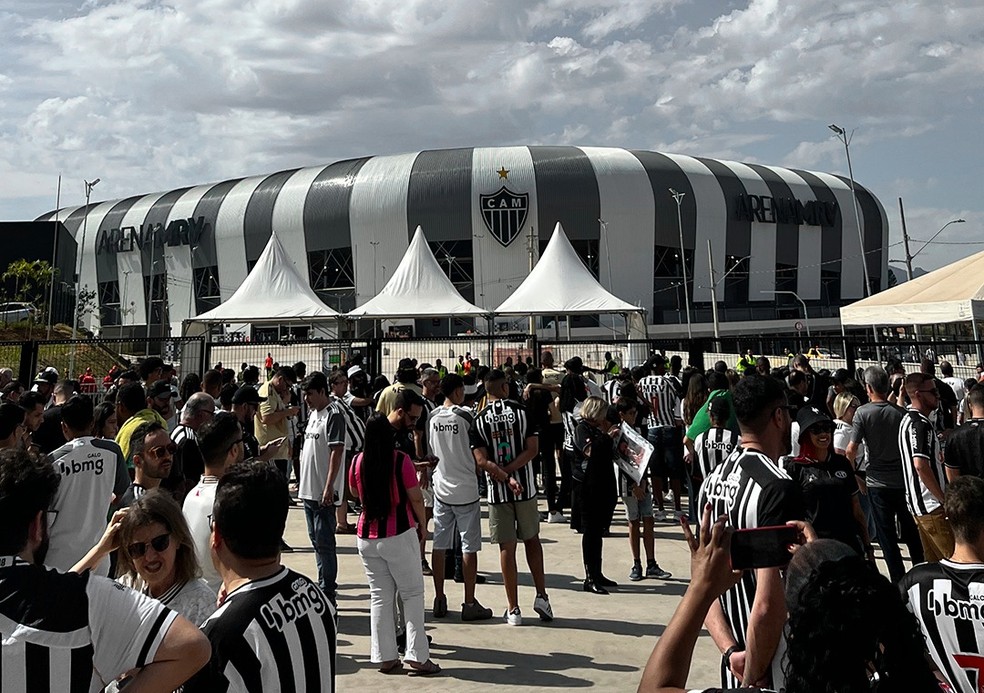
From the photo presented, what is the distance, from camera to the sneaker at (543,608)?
5984 millimetres

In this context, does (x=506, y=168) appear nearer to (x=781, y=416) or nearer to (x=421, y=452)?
(x=421, y=452)

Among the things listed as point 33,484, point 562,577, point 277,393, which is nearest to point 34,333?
point 277,393

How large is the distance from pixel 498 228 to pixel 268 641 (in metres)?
53.2

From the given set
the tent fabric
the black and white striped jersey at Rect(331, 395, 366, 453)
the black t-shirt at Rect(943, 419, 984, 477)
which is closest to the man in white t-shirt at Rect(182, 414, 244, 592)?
the black and white striped jersey at Rect(331, 395, 366, 453)

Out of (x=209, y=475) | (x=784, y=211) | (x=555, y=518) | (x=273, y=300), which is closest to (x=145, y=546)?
(x=209, y=475)

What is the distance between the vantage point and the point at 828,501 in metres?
4.70

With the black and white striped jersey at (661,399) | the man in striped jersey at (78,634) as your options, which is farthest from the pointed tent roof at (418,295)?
the man in striped jersey at (78,634)

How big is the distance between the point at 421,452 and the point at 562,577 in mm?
1997

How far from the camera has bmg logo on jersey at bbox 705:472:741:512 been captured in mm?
2875

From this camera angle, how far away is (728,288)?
6062 cm

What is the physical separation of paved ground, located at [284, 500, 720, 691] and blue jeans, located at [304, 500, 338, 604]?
0.34m

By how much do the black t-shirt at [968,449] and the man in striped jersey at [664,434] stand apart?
15.8 feet

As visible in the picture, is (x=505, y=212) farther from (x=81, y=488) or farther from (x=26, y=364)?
(x=81, y=488)

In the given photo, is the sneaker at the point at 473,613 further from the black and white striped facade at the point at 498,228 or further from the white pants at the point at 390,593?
the black and white striped facade at the point at 498,228
